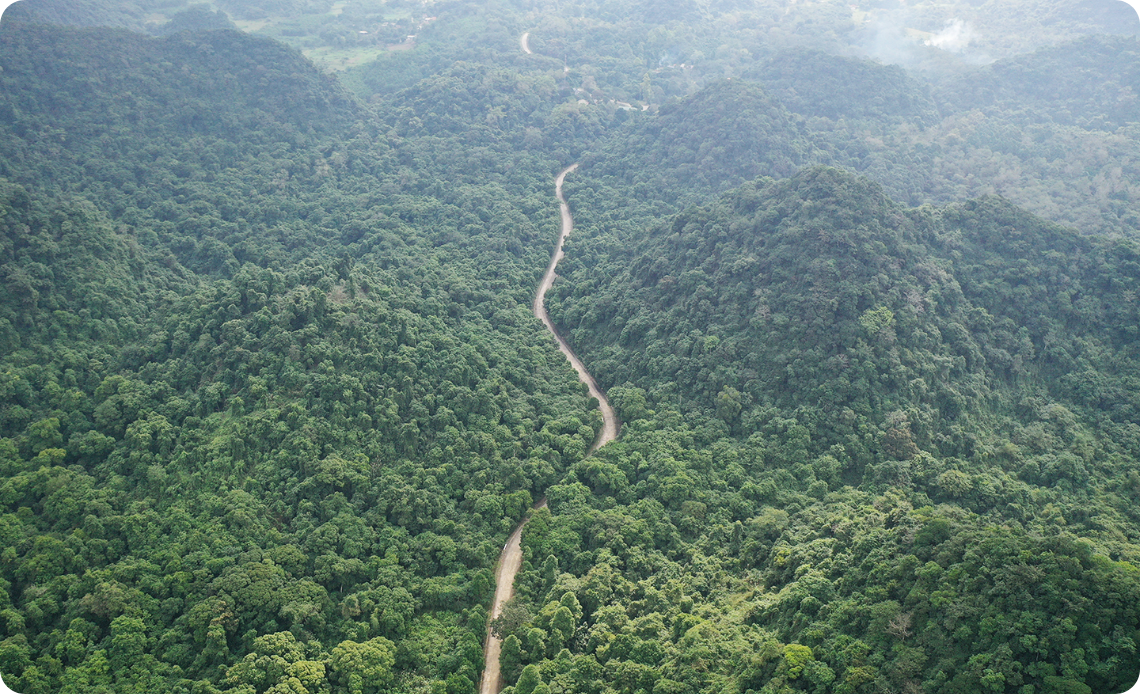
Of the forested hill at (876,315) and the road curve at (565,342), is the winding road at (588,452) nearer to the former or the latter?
the road curve at (565,342)

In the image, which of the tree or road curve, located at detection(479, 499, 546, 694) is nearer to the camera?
the tree

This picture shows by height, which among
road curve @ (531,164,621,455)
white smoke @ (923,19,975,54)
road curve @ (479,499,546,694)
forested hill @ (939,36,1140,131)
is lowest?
road curve @ (479,499,546,694)

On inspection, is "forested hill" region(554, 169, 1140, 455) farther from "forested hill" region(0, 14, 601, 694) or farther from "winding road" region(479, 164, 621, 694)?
"forested hill" region(0, 14, 601, 694)

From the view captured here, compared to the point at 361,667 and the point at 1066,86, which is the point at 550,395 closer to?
the point at 361,667

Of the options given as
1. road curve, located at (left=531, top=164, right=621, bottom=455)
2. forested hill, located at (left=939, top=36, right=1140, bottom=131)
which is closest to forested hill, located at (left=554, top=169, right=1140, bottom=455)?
road curve, located at (left=531, top=164, right=621, bottom=455)

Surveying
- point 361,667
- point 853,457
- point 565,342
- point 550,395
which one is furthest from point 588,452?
point 361,667

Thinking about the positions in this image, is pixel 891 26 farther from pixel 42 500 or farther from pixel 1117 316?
pixel 42 500

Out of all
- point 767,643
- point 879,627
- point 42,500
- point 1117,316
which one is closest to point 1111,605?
point 879,627

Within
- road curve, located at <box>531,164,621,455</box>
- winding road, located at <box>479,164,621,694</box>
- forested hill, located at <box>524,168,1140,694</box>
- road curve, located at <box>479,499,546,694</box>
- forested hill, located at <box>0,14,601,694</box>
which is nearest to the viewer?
forested hill, located at <box>524,168,1140,694</box>
